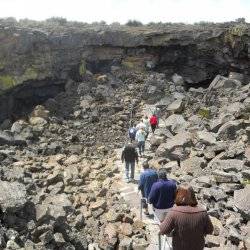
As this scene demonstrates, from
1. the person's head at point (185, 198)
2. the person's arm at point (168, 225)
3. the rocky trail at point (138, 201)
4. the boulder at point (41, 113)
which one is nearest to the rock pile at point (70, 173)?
the boulder at point (41, 113)

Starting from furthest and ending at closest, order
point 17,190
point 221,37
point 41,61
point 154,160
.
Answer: point 221,37 → point 41,61 → point 154,160 → point 17,190

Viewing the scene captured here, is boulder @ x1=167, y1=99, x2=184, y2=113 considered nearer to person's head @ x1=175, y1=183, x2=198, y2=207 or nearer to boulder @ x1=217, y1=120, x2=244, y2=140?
boulder @ x1=217, y1=120, x2=244, y2=140

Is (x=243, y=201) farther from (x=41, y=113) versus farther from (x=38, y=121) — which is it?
(x=41, y=113)

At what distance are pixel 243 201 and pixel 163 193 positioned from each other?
262cm

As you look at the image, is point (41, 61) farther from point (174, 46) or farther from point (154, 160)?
point (154, 160)

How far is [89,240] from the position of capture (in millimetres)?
11430

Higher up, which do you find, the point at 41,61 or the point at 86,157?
the point at 41,61

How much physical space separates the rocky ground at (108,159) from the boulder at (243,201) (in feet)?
0.10

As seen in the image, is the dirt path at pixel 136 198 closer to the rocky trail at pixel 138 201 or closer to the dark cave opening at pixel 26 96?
the rocky trail at pixel 138 201

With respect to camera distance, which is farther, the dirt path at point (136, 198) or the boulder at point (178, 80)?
the boulder at point (178, 80)

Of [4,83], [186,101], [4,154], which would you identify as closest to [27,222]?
[4,154]

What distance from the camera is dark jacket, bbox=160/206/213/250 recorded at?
6316mm

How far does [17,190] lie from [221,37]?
2766 cm

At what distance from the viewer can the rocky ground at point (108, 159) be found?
1044 cm
